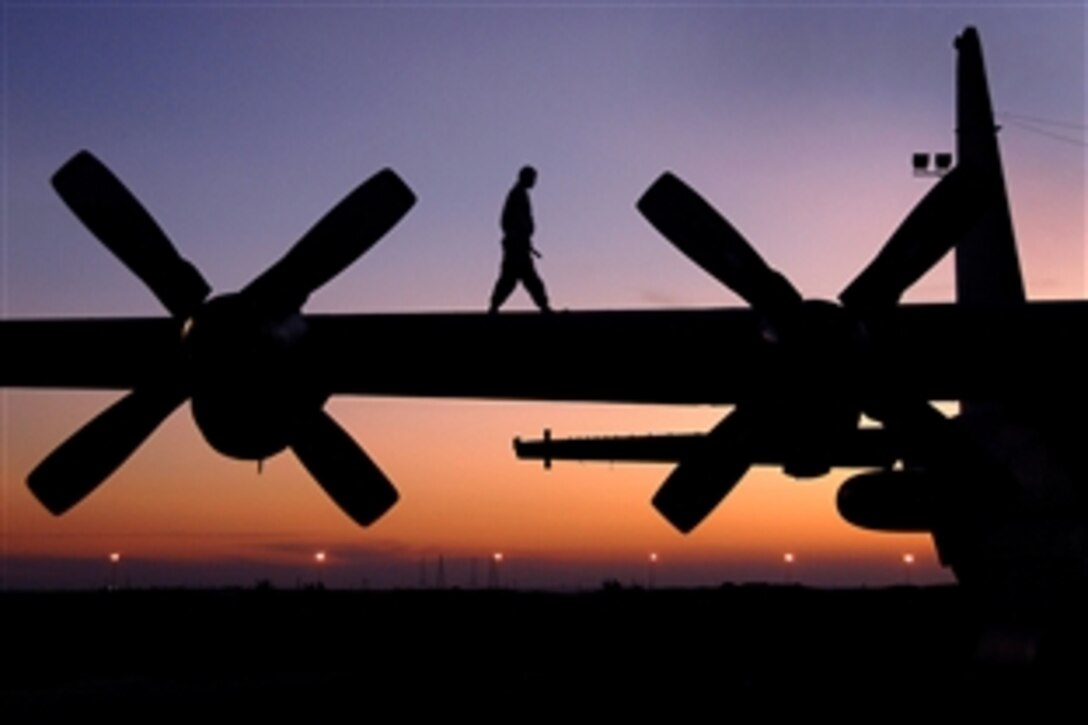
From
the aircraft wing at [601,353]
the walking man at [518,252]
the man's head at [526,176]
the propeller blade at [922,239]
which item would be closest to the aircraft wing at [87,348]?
the aircraft wing at [601,353]

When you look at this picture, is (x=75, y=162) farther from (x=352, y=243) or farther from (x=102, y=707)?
(x=102, y=707)

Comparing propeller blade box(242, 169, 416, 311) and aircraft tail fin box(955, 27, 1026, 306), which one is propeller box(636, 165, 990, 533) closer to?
propeller blade box(242, 169, 416, 311)

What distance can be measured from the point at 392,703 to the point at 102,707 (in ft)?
11.1

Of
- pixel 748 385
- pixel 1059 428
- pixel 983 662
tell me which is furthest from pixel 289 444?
pixel 1059 428

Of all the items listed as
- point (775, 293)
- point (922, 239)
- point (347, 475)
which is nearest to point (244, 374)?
point (347, 475)

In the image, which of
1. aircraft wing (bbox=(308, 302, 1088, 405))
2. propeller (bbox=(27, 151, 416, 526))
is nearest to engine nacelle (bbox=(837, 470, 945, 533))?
aircraft wing (bbox=(308, 302, 1088, 405))

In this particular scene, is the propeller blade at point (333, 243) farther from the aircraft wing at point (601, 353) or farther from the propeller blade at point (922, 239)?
the propeller blade at point (922, 239)

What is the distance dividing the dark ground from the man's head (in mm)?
6290

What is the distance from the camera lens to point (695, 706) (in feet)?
49.6

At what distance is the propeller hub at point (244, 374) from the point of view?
1237 cm

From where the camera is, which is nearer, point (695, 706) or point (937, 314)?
point (937, 314)

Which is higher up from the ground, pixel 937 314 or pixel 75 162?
pixel 75 162

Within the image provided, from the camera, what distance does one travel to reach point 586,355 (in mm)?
13625

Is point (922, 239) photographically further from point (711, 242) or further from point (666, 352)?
point (666, 352)
